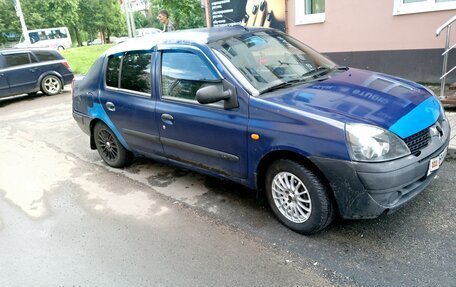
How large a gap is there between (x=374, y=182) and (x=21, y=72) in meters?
11.8

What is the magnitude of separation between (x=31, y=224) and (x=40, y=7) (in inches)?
1793

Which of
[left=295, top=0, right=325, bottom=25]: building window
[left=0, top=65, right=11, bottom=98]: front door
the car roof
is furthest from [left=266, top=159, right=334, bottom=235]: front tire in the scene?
[left=0, top=65, right=11, bottom=98]: front door

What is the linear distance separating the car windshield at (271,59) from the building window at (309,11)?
207 inches

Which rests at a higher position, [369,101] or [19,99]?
[369,101]

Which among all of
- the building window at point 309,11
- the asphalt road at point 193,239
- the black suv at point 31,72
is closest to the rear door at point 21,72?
the black suv at point 31,72

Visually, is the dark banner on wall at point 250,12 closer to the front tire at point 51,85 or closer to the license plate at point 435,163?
the front tire at point 51,85

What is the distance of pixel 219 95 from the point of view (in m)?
3.33

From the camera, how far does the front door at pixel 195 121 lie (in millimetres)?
3465

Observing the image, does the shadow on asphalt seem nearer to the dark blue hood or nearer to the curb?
the dark blue hood

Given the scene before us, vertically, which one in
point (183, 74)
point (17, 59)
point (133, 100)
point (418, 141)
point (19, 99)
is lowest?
point (19, 99)

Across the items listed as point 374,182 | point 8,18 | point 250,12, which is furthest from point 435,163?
point 8,18

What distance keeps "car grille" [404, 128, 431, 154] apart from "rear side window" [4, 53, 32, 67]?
468 inches

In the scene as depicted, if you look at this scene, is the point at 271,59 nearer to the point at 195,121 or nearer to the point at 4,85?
the point at 195,121

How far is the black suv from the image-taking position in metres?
11.4
